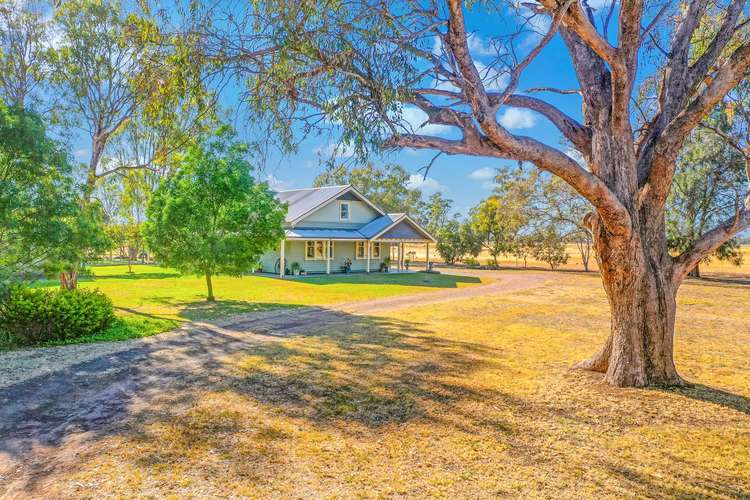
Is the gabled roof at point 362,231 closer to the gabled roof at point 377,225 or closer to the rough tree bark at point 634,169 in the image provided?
the gabled roof at point 377,225

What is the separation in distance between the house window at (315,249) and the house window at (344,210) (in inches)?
88.9

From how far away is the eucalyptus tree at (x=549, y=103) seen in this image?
5.76m

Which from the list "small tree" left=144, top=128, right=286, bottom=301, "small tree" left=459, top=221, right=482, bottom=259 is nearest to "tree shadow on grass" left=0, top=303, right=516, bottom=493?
"small tree" left=144, top=128, right=286, bottom=301

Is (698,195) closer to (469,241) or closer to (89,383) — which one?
(469,241)

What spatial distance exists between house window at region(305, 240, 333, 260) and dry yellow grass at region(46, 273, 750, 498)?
19.7m

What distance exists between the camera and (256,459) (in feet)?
14.6

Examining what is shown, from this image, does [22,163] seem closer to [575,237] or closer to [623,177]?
[623,177]

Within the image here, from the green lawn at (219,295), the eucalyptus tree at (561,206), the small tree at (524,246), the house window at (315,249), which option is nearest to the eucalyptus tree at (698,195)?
the eucalyptus tree at (561,206)

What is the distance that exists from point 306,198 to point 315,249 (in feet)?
15.1

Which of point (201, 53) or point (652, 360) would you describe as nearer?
point (201, 53)

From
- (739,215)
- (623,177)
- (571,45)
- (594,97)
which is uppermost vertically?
(571,45)

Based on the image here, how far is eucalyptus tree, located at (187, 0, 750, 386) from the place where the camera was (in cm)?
576

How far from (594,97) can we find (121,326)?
11.6m

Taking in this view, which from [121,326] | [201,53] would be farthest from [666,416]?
[121,326]
